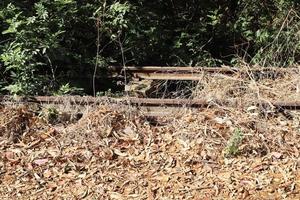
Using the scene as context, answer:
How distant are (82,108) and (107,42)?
7.42ft

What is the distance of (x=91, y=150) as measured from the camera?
611 cm

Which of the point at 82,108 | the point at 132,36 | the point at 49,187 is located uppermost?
the point at 132,36

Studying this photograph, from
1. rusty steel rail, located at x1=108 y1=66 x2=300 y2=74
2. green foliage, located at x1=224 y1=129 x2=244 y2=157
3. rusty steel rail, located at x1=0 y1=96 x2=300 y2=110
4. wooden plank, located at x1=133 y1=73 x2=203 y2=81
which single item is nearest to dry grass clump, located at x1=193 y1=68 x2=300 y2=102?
rusty steel rail, located at x1=108 y1=66 x2=300 y2=74

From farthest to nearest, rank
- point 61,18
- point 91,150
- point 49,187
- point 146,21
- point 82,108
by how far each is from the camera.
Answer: point 146,21, point 61,18, point 82,108, point 91,150, point 49,187

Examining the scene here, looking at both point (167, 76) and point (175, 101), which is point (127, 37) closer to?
point (167, 76)

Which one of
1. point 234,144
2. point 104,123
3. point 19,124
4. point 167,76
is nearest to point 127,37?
point 167,76

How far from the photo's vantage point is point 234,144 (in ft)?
19.1

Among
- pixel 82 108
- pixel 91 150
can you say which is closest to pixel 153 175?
pixel 91 150

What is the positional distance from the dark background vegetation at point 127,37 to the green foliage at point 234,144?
207cm

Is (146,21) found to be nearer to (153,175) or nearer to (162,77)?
(162,77)

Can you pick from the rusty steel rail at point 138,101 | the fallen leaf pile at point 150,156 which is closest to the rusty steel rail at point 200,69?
the rusty steel rail at point 138,101

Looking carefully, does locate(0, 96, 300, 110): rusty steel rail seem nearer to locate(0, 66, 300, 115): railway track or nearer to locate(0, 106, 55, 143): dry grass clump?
locate(0, 66, 300, 115): railway track

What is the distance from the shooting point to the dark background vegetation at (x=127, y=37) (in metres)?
7.25

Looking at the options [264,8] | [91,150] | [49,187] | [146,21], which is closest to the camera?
[49,187]
